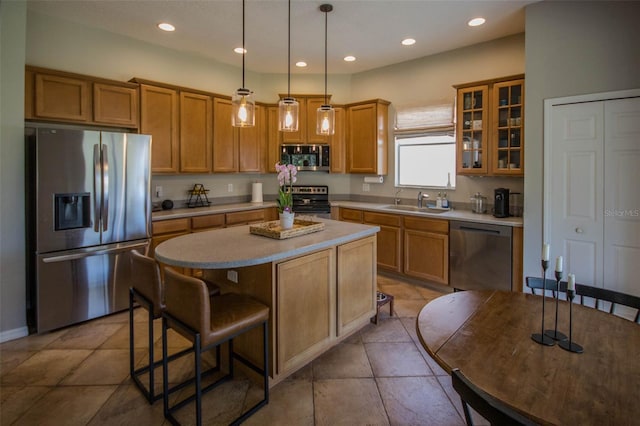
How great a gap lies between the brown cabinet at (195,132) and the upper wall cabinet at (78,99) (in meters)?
0.57

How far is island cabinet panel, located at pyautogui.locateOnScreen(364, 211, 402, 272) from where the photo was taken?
4422mm

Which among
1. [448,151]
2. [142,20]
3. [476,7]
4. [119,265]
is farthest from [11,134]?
[448,151]

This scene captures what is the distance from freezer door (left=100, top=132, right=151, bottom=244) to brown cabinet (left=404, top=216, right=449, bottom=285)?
9.63 feet

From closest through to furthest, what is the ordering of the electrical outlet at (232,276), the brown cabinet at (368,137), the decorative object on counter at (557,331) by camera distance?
1. the decorative object on counter at (557,331)
2. the electrical outlet at (232,276)
3. the brown cabinet at (368,137)

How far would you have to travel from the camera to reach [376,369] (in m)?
2.54

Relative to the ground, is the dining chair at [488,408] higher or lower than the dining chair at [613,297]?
lower

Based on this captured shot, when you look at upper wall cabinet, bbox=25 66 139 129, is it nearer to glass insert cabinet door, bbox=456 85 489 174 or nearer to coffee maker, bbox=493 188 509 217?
glass insert cabinet door, bbox=456 85 489 174

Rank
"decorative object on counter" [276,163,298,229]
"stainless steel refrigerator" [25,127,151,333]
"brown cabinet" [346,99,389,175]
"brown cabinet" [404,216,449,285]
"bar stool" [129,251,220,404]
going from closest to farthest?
"bar stool" [129,251,220,404], "decorative object on counter" [276,163,298,229], "stainless steel refrigerator" [25,127,151,333], "brown cabinet" [404,216,449,285], "brown cabinet" [346,99,389,175]

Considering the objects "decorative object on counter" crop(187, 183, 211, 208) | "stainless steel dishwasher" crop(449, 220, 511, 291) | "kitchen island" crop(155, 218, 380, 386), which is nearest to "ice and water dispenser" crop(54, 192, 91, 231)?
"kitchen island" crop(155, 218, 380, 386)

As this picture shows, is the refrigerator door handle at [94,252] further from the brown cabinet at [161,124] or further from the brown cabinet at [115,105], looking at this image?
the brown cabinet at [115,105]

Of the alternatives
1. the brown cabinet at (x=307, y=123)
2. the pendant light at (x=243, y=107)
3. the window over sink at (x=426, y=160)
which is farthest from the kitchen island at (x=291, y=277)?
the brown cabinet at (x=307, y=123)

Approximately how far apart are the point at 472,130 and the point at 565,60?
1.11m

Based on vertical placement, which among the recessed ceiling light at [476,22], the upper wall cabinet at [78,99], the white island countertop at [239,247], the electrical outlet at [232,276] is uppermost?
the recessed ceiling light at [476,22]

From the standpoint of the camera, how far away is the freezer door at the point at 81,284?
3.00m
